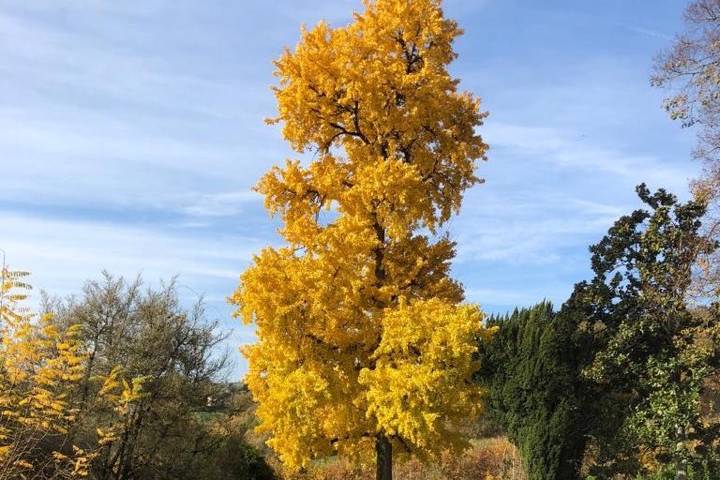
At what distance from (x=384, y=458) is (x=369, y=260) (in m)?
3.97

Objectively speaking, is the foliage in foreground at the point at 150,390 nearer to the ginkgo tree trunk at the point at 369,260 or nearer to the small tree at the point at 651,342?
the ginkgo tree trunk at the point at 369,260

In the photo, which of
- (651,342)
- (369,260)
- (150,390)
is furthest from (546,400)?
(150,390)

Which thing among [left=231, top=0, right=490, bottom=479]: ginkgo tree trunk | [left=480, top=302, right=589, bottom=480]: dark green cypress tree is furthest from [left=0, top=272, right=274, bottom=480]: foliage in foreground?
[left=480, top=302, right=589, bottom=480]: dark green cypress tree

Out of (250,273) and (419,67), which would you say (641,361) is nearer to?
(419,67)

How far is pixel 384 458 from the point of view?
12.5 meters

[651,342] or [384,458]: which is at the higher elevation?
[651,342]

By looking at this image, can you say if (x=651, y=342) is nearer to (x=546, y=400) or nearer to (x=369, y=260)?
(x=546, y=400)

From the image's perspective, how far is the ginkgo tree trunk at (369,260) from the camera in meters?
10.6

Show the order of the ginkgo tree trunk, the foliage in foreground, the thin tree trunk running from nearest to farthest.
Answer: the ginkgo tree trunk
the thin tree trunk
the foliage in foreground

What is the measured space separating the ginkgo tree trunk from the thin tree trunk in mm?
30

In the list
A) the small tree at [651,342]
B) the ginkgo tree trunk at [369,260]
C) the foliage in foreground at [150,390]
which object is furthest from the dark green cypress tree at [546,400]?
the foliage in foreground at [150,390]

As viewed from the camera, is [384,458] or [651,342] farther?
[651,342]

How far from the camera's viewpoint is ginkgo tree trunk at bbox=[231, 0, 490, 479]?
10.6 m

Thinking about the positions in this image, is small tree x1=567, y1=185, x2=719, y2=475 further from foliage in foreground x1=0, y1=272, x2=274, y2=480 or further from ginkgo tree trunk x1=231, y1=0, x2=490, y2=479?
foliage in foreground x1=0, y1=272, x2=274, y2=480
